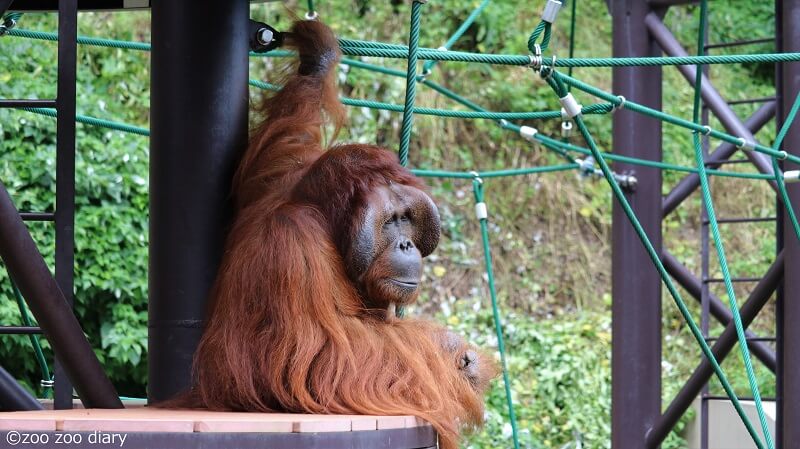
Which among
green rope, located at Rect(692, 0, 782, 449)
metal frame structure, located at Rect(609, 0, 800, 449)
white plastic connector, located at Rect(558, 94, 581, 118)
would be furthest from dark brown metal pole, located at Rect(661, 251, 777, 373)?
white plastic connector, located at Rect(558, 94, 581, 118)

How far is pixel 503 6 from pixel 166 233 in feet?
21.4

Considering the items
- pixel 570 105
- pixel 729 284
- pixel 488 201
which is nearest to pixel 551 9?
pixel 570 105

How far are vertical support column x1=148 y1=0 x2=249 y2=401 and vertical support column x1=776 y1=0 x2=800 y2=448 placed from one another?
1.80 metres

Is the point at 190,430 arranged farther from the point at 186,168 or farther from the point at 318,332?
the point at 186,168

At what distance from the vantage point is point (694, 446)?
6.97 meters

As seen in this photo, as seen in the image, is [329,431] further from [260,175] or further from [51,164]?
[51,164]

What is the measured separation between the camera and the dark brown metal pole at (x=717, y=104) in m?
4.19

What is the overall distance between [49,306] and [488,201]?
20.0 feet

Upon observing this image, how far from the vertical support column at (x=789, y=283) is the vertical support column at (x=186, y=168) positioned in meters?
1.80

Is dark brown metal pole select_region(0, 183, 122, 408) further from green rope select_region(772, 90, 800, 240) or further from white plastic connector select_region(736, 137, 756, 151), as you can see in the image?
white plastic connector select_region(736, 137, 756, 151)

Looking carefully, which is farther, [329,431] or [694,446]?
[694,446]

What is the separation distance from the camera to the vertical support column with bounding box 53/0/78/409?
254 cm

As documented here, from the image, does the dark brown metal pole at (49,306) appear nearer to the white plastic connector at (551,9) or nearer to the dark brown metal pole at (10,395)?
the dark brown metal pole at (10,395)

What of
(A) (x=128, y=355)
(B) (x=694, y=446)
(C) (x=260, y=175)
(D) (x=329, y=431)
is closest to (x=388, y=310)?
(C) (x=260, y=175)
